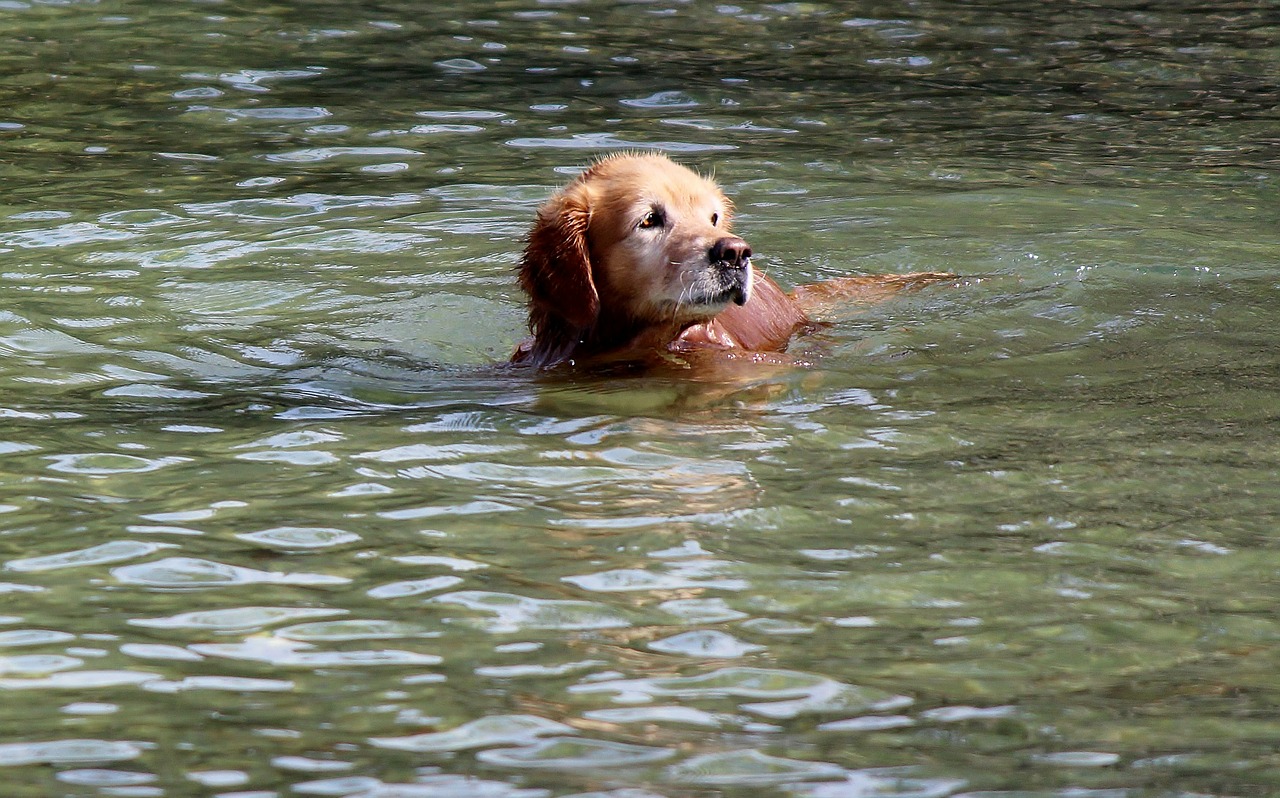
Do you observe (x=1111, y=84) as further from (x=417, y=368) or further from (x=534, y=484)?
(x=534, y=484)

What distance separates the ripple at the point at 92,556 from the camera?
4.40m

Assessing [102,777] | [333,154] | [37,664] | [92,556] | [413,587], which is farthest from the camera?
[333,154]

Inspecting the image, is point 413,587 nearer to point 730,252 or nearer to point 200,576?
point 200,576

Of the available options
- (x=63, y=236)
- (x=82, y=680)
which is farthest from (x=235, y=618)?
(x=63, y=236)

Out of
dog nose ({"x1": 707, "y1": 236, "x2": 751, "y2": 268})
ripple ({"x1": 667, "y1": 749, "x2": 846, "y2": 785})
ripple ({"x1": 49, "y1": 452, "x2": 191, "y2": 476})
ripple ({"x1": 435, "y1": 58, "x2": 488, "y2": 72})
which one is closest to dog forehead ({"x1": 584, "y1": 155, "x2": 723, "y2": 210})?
dog nose ({"x1": 707, "y1": 236, "x2": 751, "y2": 268})

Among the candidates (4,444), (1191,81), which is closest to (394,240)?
(4,444)

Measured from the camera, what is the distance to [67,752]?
339cm

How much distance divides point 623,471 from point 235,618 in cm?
152

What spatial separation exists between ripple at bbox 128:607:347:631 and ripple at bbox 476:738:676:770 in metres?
0.84

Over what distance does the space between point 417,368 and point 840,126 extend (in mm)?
5300

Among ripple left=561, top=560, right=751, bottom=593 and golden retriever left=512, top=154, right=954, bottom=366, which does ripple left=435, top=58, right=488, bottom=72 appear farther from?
ripple left=561, top=560, right=751, bottom=593

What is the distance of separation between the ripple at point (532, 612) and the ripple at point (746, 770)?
71 centimetres

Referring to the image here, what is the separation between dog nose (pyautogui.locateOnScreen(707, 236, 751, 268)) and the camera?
21.5 ft

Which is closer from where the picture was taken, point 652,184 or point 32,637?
point 32,637
